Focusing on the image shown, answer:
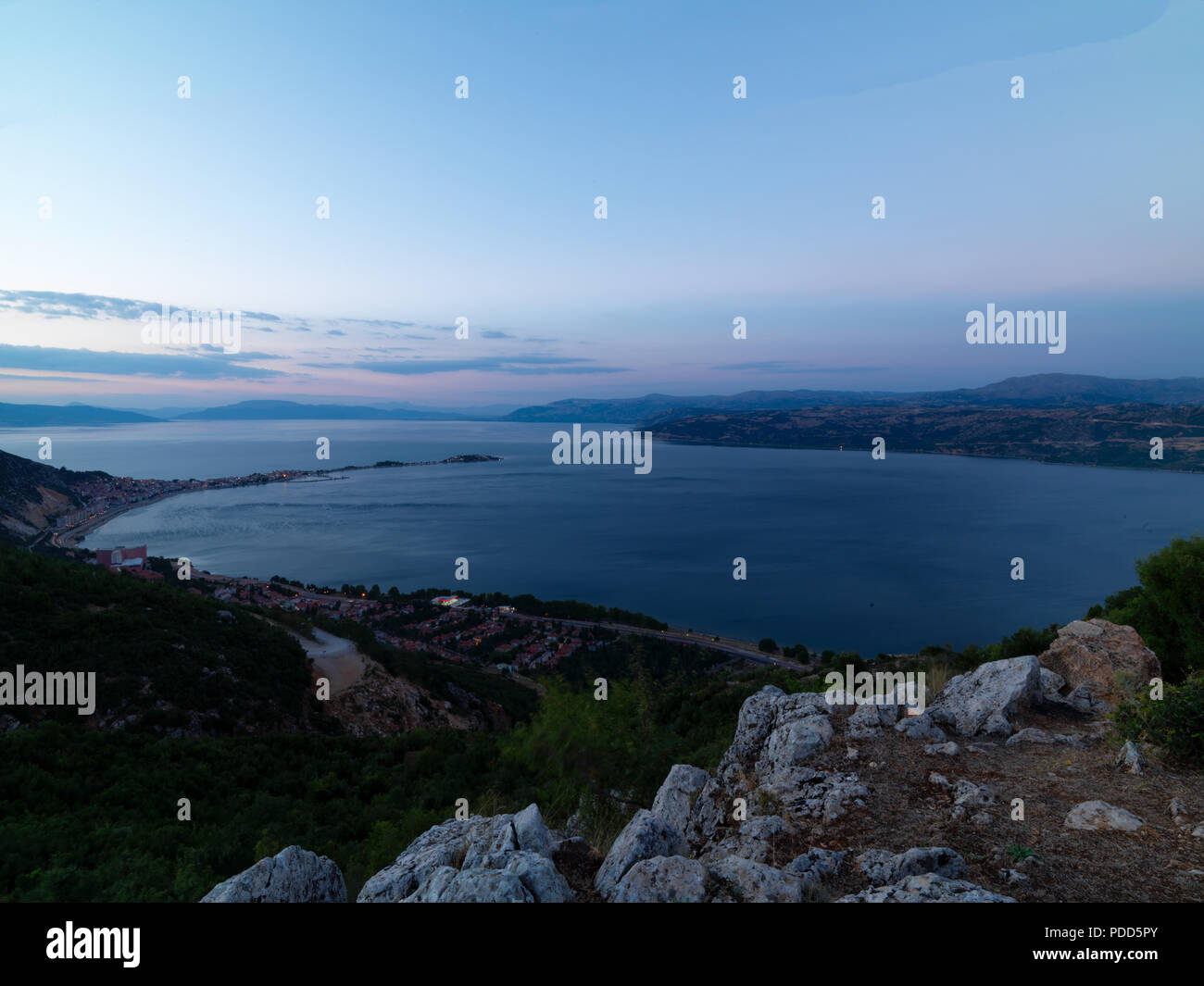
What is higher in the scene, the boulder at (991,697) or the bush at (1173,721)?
the bush at (1173,721)

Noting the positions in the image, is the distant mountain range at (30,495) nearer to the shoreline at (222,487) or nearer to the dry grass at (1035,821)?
the shoreline at (222,487)

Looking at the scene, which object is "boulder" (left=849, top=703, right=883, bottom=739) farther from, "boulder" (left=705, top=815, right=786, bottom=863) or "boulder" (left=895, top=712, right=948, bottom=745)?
"boulder" (left=705, top=815, right=786, bottom=863)

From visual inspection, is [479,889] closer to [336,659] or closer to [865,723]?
[865,723]

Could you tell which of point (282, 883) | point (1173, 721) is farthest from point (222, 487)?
point (1173, 721)

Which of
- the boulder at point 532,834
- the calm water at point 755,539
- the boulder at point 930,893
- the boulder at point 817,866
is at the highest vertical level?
the boulder at point 930,893

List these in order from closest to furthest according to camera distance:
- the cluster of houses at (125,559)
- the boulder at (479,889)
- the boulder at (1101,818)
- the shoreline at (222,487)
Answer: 1. the boulder at (479,889)
2. the boulder at (1101,818)
3. the cluster of houses at (125,559)
4. the shoreline at (222,487)

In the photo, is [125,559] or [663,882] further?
[125,559]

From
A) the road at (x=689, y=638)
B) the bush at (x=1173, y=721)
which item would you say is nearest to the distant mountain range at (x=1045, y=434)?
the road at (x=689, y=638)
